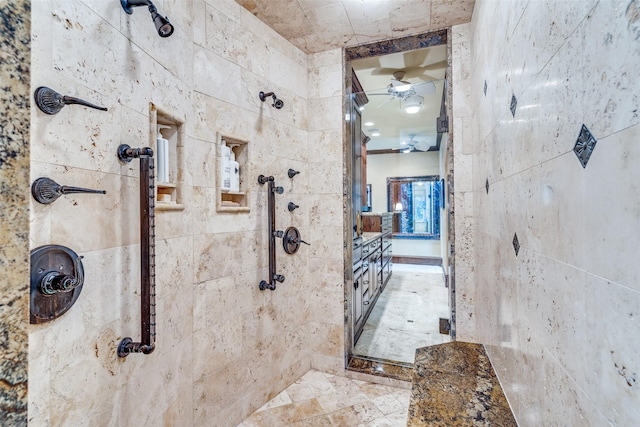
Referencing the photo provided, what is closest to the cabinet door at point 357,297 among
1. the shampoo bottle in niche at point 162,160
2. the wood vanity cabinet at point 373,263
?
the wood vanity cabinet at point 373,263

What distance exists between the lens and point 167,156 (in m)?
1.37

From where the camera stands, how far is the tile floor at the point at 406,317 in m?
2.70

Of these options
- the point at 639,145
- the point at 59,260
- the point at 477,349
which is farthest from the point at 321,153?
the point at 639,145

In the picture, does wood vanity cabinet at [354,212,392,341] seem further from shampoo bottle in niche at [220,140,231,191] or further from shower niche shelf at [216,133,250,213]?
shampoo bottle in niche at [220,140,231,191]

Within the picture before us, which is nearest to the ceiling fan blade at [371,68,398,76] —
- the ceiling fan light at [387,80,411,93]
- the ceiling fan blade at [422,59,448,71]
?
the ceiling fan light at [387,80,411,93]

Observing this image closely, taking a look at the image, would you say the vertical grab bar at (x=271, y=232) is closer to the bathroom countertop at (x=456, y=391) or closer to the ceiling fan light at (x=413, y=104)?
the bathroom countertop at (x=456, y=391)

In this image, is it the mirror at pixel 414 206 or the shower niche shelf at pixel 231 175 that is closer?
the shower niche shelf at pixel 231 175

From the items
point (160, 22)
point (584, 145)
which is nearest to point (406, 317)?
point (584, 145)

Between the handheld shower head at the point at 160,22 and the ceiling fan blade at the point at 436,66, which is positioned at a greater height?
the ceiling fan blade at the point at 436,66

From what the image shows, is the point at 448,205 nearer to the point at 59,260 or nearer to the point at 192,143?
the point at 192,143

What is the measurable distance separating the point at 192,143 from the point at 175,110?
7.0 inches

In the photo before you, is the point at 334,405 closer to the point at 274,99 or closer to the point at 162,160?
the point at 162,160

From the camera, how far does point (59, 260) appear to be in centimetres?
87

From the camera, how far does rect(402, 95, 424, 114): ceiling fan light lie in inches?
133
